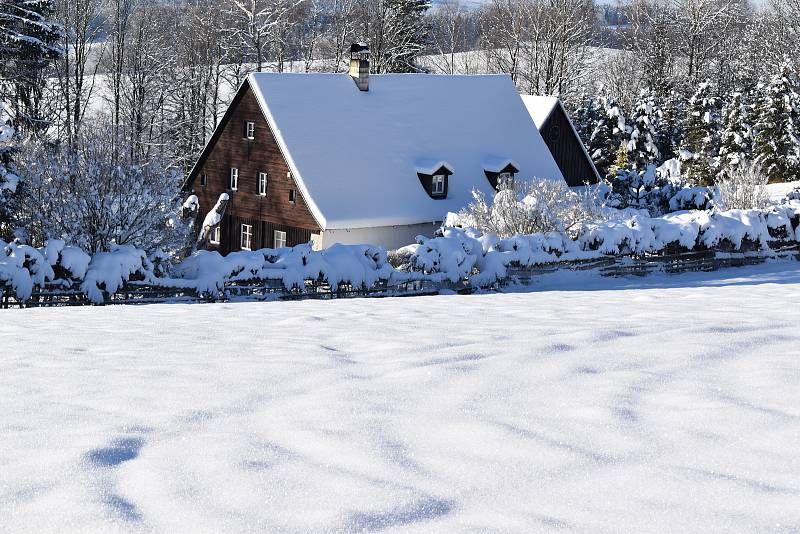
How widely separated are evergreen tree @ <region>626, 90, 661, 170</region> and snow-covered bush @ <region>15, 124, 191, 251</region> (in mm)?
30444

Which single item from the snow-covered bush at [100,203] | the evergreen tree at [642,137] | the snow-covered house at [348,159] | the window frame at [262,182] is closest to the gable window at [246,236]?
the snow-covered house at [348,159]

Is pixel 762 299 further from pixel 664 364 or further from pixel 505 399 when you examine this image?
pixel 505 399

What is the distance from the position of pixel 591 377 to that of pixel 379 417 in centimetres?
147

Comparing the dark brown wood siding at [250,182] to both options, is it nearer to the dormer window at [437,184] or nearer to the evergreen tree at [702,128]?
the dormer window at [437,184]

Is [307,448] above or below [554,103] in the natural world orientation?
below

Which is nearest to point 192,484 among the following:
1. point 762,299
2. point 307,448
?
point 307,448

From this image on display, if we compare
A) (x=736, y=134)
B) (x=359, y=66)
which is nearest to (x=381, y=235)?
(x=359, y=66)

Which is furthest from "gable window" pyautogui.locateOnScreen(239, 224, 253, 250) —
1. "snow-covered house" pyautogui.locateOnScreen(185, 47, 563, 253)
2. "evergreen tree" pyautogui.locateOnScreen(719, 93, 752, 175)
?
"evergreen tree" pyautogui.locateOnScreen(719, 93, 752, 175)

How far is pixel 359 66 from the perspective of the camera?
30000 millimetres

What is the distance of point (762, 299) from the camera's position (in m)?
11.5

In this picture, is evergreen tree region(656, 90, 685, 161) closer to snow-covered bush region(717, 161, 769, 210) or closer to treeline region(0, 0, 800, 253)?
treeline region(0, 0, 800, 253)

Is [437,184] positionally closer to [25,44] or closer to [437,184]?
[437,184]

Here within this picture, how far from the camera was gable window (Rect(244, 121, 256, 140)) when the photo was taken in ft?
93.4

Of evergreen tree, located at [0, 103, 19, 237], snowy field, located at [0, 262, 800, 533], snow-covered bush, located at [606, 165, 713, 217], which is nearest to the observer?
snowy field, located at [0, 262, 800, 533]
